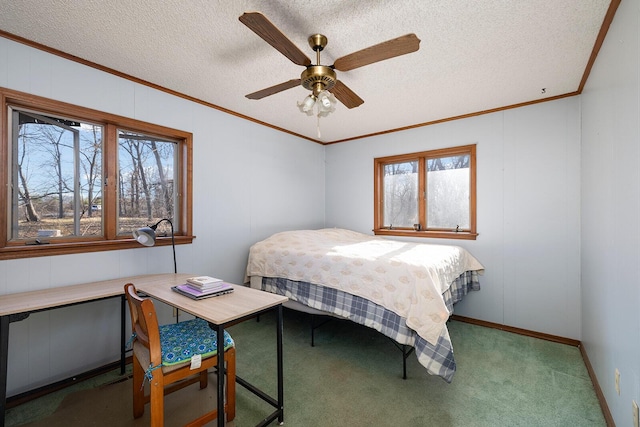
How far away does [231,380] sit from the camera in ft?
5.29

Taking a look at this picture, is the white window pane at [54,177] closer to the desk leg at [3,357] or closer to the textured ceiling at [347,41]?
the textured ceiling at [347,41]

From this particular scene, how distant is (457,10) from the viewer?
5.26ft

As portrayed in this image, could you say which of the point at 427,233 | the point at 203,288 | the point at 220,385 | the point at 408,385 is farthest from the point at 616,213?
the point at 203,288

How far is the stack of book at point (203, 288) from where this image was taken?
1692 millimetres

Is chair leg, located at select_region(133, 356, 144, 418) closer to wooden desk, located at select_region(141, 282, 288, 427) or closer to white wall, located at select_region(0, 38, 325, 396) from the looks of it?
wooden desk, located at select_region(141, 282, 288, 427)

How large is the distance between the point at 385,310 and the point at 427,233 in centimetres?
165

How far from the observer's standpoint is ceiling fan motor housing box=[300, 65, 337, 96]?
1741 millimetres

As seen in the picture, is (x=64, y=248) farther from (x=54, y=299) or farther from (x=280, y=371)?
(x=280, y=371)

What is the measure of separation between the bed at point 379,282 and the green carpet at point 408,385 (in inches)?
8.9

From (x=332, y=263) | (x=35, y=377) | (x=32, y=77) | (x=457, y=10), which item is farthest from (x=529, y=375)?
(x=32, y=77)

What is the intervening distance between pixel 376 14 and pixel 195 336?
2.13 meters

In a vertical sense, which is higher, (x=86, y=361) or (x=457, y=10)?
(x=457, y=10)

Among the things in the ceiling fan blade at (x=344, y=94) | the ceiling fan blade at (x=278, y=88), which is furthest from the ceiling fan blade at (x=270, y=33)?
the ceiling fan blade at (x=344, y=94)

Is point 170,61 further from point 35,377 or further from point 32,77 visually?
point 35,377
